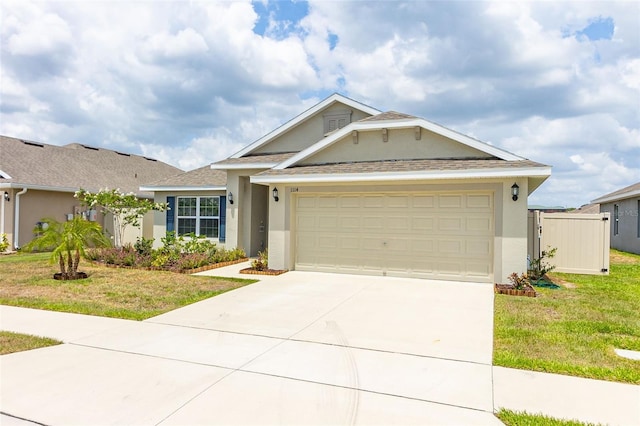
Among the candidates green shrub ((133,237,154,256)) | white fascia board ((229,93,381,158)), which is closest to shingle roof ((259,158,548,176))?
A: white fascia board ((229,93,381,158))

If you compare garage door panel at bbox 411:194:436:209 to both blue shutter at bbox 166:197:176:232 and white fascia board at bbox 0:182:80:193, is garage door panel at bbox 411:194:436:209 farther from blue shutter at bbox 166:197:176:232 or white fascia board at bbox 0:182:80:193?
white fascia board at bbox 0:182:80:193

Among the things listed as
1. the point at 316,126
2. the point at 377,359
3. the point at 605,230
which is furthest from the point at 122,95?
the point at 605,230

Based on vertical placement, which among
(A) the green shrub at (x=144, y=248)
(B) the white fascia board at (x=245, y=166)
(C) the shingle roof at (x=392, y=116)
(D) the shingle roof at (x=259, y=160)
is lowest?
(A) the green shrub at (x=144, y=248)

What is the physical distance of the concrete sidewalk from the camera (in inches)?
138

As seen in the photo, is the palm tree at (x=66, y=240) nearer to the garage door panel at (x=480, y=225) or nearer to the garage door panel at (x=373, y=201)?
the garage door panel at (x=373, y=201)

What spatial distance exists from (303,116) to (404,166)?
5937mm

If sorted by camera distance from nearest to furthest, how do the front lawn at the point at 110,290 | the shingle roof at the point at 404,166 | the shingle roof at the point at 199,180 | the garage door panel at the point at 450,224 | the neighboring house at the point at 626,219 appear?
1. the front lawn at the point at 110,290
2. the shingle roof at the point at 404,166
3. the garage door panel at the point at 450,224
4. the shingle roof at the point at 199,180
5. the neighboring house at the point at 626,219

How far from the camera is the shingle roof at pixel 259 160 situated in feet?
47.3

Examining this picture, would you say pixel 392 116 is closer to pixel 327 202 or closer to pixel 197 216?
pixel 327 202

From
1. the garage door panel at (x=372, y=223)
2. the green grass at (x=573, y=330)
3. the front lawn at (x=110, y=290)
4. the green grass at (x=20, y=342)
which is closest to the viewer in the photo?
the green grass at (x=573, y=330)

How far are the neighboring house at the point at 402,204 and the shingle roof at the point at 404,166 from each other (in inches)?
1.1

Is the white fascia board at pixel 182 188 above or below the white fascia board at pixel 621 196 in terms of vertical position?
below

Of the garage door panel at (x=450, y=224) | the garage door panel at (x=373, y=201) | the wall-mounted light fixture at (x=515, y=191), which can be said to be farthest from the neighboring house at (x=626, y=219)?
the garage door panel at (x=373, y=201)

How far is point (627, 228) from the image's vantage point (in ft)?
64.4
